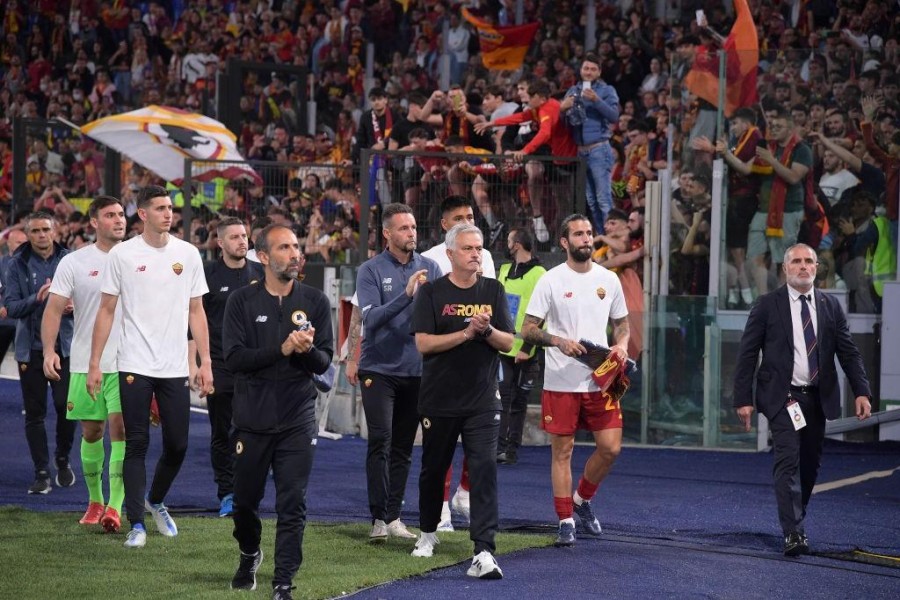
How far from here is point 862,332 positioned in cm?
1421

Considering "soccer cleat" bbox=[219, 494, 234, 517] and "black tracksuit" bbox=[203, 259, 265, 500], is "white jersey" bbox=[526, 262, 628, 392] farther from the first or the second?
"soccer cleat" bbox=[219, 494, 234, 517]

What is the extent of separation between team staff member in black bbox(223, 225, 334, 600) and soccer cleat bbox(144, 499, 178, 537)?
1872 mm

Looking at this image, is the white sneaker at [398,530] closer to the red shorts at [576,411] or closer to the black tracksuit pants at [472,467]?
the black tracksuit pants at [472,467]

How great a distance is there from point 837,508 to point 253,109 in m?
13.6

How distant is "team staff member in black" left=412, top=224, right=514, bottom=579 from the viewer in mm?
7754

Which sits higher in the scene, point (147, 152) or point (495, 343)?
point (147, 152)

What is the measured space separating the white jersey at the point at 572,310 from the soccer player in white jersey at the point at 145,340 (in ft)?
6.99

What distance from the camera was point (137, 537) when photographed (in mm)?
8414

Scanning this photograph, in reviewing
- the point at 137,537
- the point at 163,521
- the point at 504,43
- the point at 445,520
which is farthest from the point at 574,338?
the point at 504,43

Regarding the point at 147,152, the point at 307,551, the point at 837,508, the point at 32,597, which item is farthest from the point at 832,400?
the point at 147,152

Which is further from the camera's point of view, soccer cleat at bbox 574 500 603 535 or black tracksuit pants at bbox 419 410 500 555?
soccer cleat at bbox 574 500 603 535

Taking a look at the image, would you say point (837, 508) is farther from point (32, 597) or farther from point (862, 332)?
point (32, 597)

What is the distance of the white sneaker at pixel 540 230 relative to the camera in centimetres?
1434

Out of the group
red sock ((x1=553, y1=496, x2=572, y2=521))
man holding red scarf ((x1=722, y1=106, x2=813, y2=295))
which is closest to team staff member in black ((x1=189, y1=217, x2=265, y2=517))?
red sock ((x1=553, y1=496, x2=572, y2=521))
